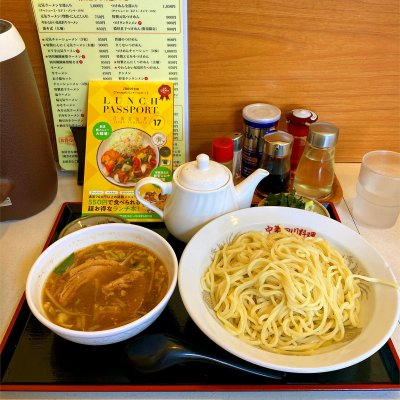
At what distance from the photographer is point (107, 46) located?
1.17 m

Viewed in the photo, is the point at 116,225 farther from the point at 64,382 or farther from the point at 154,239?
the point at 64,382

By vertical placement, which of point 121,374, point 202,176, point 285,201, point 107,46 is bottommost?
point 121,374

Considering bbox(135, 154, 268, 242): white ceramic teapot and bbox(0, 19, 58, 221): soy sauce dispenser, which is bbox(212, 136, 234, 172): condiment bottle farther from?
bbox(0, 19, 58, 221): soy sauce dispenser

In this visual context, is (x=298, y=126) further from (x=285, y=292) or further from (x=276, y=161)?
(x=285, y=292)

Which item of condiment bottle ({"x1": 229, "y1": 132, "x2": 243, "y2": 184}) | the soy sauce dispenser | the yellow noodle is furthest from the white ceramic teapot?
the soy sauce dispenser

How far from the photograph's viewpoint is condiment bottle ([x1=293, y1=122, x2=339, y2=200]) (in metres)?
1.15

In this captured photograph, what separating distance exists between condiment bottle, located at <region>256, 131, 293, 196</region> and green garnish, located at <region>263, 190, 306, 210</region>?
9 cm

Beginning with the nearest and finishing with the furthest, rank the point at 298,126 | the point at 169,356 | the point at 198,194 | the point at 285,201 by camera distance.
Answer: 1. the point at 169,356
2. the point at 198,194
3. the point at 285,201
4. the point at 298,126

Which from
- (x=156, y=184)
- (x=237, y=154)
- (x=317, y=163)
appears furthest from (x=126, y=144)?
(x=317, y=163)

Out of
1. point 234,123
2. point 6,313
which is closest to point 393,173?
point 234,123

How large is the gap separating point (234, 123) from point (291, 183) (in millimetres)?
270

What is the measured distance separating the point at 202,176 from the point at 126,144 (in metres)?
0.33

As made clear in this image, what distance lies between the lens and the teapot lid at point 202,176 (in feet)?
3.35

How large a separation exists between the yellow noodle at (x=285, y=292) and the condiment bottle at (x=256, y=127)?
0.34 metres
